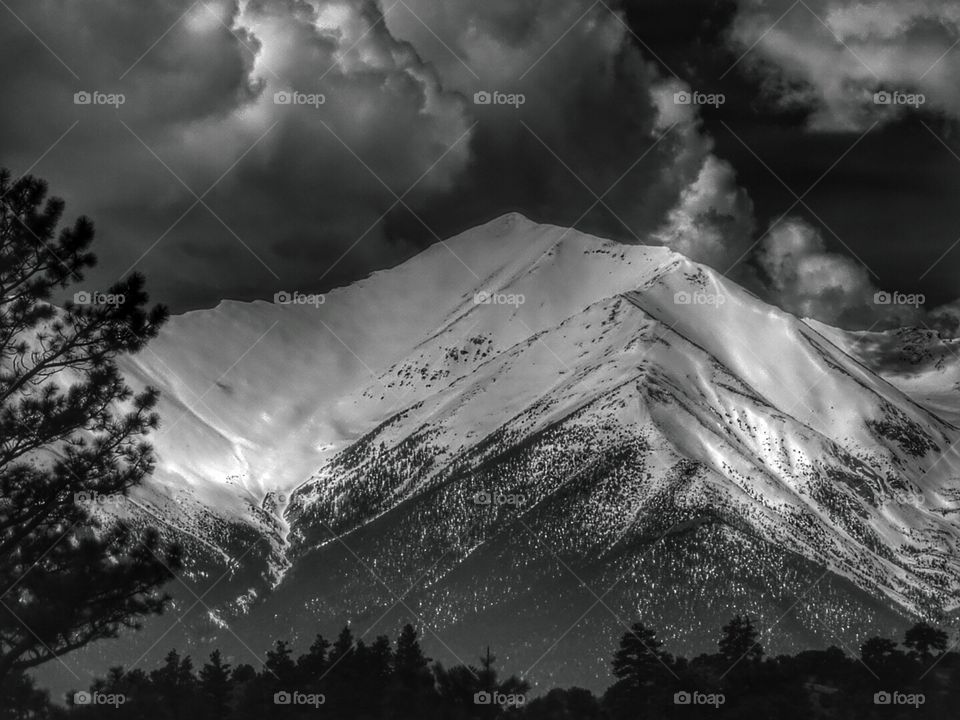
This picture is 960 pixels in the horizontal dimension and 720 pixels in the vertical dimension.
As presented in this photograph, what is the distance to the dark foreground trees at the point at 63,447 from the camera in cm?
5350

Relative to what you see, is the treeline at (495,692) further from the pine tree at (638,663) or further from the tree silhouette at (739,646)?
the tree silhouette at (739,646)

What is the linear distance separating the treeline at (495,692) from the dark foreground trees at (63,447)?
2170 inches

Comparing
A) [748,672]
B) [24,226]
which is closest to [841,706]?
[748,672]

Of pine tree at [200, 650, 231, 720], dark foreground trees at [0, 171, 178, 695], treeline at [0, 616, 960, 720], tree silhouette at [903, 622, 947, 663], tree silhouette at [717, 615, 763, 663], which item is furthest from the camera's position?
tree silhouette at [903, 622, 947, 663]

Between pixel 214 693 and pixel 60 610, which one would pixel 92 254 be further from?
pixel 214 693

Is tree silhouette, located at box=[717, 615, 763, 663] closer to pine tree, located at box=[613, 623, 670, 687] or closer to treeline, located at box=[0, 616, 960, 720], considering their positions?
treeline, located at box=[0, 616, 960, 720]

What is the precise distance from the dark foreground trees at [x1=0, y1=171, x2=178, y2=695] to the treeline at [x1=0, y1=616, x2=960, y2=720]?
181ft

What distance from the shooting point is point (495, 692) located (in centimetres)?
12450

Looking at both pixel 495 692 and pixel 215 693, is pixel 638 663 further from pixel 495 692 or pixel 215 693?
pixel 215 693

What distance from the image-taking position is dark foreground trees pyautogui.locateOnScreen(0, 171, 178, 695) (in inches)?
2106

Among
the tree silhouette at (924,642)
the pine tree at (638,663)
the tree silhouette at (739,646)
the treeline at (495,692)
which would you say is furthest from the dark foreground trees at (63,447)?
the tree silhouette at (924,642)

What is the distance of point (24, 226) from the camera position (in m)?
53.5

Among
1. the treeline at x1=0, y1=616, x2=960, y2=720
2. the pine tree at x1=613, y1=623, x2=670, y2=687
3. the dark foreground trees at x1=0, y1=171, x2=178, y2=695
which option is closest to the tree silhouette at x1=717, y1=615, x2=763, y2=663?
the treeline at x1=0, y1=616, x2=960, y2=720

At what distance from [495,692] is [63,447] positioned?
73903 mm
